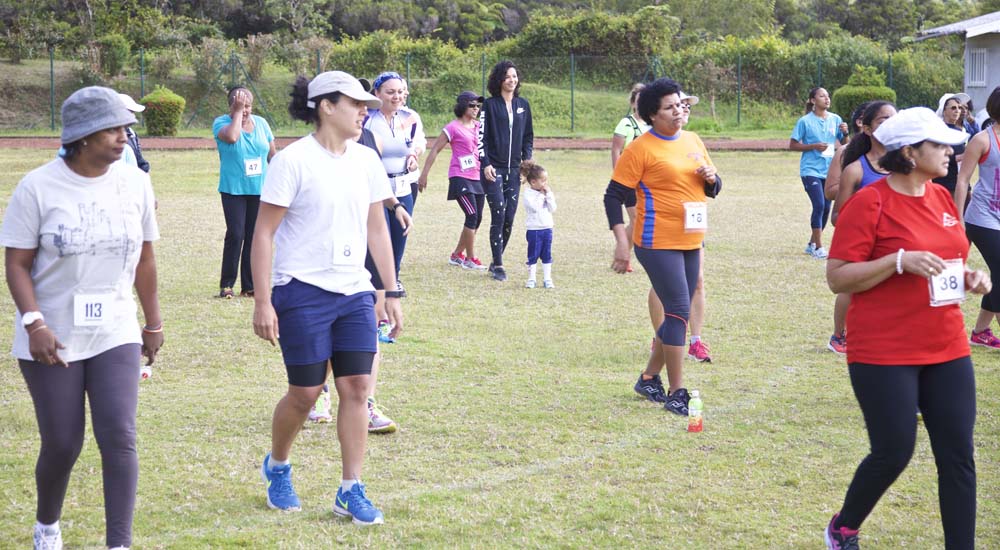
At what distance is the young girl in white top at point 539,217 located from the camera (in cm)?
1182

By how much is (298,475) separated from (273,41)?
38986mm

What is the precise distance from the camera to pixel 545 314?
10547 millimetres

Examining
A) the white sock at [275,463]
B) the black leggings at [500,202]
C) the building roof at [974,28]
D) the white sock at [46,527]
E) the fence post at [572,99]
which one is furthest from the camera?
the building roof at [974,28]

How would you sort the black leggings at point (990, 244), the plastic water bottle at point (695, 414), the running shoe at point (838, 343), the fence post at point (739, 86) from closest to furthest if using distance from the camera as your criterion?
1. the plastic water bottle at point (695, 414)
2. the black leggings at point (990, 244)
3. the running shoe at point (838, 343)
4. the fence post at point (739, 86)

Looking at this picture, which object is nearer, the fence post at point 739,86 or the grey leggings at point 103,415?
the grey leggings at point 103,415

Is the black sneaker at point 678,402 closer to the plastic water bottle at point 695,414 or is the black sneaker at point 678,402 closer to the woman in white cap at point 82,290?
the plastic water bottle at point 695,414

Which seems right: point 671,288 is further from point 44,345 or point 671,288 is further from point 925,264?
point 44,345

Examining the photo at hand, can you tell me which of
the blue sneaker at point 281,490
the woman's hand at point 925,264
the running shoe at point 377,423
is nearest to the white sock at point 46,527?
the blue sneaker at point 281,490

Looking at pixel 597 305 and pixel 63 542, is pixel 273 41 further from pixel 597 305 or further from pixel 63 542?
pixel 63 542

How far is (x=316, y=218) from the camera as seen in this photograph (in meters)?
4.95

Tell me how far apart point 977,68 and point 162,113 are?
2848 cm

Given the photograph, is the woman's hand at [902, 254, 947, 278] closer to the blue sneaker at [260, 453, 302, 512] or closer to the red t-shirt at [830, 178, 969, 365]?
→ the red t-shirt at [830, 178, 969, 365]

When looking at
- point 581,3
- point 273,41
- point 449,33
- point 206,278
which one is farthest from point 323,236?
point 581,3

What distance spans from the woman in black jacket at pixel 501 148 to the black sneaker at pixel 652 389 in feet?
16.7
